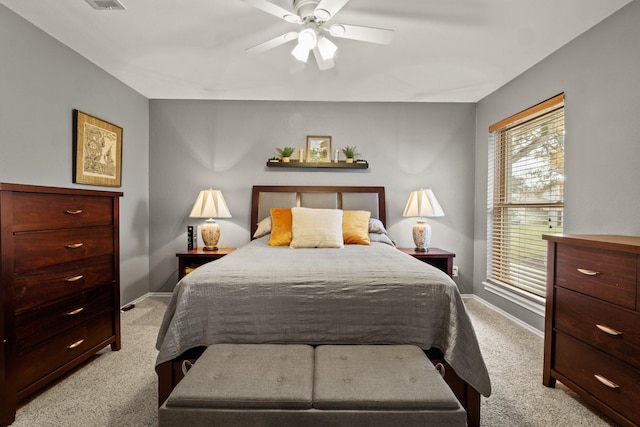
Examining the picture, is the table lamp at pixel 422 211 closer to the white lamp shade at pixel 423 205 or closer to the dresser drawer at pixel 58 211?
the white lamp shade at pixel 423 205

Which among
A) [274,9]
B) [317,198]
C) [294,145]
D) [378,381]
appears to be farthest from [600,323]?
[294,145]

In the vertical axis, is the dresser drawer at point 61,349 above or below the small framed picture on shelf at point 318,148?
below

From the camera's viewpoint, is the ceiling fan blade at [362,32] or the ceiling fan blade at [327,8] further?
the ceiling fan blade at [362,32]

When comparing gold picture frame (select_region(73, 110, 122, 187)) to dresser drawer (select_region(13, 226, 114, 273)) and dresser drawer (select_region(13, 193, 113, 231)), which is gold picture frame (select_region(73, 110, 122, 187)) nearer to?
dresser drawer (select_region(13, 193, 113, 231))

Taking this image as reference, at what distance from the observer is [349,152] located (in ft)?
12.3

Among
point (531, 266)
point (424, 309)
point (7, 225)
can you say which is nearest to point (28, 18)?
point (7, 225)

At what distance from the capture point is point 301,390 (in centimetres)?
117

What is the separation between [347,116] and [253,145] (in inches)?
48.4

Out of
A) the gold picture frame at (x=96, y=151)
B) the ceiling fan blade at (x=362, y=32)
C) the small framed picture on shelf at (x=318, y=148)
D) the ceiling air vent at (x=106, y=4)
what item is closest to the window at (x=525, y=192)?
the ceiling fan blade at (x=362, y=32)

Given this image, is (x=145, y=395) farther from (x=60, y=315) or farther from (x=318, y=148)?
(x=318, y=148)

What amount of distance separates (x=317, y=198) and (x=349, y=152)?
0.68 metres

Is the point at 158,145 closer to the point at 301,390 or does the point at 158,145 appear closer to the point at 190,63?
the point at 190,63

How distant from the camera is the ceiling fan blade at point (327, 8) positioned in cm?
173

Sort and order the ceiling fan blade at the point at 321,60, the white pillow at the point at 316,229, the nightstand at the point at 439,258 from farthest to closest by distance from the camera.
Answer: the nightstand at the point at 439,258
the white pillow at the point at 316,229
the ceiling fan blade at the point at 321,60
